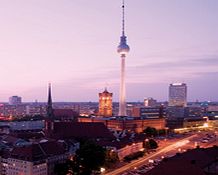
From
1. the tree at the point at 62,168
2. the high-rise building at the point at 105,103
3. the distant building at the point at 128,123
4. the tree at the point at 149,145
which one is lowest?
the tree at the point at 62,168

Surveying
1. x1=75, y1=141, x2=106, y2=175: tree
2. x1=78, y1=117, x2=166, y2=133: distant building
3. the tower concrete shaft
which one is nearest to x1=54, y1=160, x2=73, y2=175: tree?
x1=75, y1=141, x2=106, y2=175: tree

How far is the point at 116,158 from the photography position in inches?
3265

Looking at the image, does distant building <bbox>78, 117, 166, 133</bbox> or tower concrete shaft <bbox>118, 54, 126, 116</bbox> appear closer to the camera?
distant building <bbox>78, 117, 166, 133</bbox>

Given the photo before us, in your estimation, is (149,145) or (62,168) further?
(149,145)

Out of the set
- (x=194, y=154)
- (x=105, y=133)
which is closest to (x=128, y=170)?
(x=194, y=154)

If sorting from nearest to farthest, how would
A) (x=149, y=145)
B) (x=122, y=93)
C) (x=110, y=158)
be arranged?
(x=110, y=158) → (x=149, y=145) → (x=122, y=93)

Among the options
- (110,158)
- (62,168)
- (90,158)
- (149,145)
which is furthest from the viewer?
(149,145)

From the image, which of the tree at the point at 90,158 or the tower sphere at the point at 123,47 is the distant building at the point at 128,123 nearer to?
the tower sphere at the point at 123,47

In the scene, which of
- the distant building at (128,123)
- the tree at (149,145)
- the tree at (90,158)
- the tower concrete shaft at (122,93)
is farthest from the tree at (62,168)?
the tower concrete shaft at (122,93)

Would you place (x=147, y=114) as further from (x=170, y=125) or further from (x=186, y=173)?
(x=186, y=173)

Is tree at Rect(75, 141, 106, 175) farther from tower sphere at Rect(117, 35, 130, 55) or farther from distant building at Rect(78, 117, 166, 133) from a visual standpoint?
tower sphere at Rect(117, 35, 130, 55)

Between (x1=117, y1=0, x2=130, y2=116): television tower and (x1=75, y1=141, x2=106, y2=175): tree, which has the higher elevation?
(x1=117, y1=0, x2=130, y2=116): television tower

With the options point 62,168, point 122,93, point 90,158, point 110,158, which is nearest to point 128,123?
point 122,93

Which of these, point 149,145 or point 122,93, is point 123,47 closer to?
point 122,93
